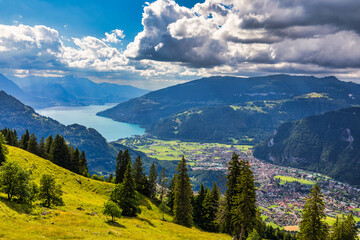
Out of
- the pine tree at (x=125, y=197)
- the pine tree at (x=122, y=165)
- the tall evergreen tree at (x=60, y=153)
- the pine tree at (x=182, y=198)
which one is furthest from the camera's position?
the tall evergreen tree at (x=60, y=153)

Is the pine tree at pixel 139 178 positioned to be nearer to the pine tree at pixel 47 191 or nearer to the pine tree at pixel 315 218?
the pine tree at pixel 47 191

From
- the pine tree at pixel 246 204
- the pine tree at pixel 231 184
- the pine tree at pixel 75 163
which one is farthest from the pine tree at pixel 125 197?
the pine tree at pixel 75 163

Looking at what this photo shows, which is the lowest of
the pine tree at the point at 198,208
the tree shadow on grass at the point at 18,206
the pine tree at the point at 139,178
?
the pine tree at the point at 198,208

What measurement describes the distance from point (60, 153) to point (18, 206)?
59.8 m

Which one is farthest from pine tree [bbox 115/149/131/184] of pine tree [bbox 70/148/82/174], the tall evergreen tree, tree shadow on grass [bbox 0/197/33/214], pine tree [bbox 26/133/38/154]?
tree shadow on grass [bbox 0/197/33/214]

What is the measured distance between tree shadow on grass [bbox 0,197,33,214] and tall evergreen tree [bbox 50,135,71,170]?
56.4m

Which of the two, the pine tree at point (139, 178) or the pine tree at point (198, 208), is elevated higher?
the pine tree at point (139, 178)

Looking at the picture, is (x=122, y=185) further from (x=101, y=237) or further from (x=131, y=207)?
(x=101, y=237)

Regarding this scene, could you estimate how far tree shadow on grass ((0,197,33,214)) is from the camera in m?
33.0

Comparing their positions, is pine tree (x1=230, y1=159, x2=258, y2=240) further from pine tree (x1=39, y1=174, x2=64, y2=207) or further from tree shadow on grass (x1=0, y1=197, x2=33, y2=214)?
pine tree (x1=39, y1=174, x2=64, y2=207)

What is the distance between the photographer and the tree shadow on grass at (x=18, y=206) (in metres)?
33.0

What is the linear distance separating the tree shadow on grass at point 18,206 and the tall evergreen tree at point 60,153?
5639cm

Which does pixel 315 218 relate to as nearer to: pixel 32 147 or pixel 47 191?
pixel 47 191

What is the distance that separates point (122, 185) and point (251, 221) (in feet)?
96.7
